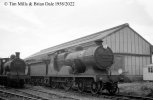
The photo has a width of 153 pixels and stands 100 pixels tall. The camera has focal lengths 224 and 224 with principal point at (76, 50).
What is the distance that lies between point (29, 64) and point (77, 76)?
1236 cm

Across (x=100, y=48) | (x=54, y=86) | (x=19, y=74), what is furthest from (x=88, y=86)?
(x=19, y=74)

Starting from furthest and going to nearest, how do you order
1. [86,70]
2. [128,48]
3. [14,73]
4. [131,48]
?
1. [131,48]
2. [128,48]
3. [14,73]
4. [86,70]

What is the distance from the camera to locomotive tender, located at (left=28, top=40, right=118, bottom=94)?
46.7 feet

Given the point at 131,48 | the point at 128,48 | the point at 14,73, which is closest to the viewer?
the point at 14,73

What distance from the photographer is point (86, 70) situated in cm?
1522

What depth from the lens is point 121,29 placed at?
29.0 metres

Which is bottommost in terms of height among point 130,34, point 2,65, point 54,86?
point 54,86

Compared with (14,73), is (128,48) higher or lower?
higher

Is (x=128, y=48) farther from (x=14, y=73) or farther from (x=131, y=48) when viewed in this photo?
(x=14, y=73)

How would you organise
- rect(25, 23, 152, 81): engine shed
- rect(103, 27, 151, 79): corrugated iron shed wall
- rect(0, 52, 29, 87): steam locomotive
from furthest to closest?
1. rect(103, 27, 151, 79): corrugated iron shed wall
2. rect(25, 23, 152, 81): engine shed
3. rect(0, 52, 29, 87): steam locomotive

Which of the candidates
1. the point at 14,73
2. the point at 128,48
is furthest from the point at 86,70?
the point at 128,48

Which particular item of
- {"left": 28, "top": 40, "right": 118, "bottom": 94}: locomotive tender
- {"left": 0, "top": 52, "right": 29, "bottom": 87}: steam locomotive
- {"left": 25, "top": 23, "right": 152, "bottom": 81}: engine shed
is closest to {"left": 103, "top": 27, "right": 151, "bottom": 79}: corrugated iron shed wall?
{"left": 25, "top": 23, "right": 152, "bottom": 81}: engine shed

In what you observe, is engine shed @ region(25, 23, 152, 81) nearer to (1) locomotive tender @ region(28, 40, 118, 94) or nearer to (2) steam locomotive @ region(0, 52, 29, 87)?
(2) steam locomotive @ region(0, 52, 29, 87)

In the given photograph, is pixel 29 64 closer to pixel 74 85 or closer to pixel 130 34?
pixel 74 85
